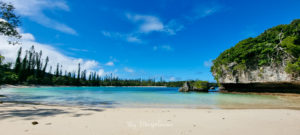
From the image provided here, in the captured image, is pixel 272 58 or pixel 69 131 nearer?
pixel 69 131

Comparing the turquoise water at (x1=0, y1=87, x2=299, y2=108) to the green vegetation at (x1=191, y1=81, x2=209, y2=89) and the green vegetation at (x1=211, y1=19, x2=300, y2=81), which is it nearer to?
the green vegetation at (x1=211, y1=19, x2=300, y2=81)

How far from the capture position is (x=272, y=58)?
19.9 meters

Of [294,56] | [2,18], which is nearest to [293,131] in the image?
[2,18]

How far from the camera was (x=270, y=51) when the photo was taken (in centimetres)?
2008

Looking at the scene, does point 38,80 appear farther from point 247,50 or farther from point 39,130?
point 247,50

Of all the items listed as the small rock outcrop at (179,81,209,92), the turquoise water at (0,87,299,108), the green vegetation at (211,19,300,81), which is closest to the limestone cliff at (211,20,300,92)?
the green vegetation at (211,19,300,81)

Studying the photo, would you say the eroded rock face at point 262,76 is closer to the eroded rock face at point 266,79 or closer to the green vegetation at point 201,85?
the eroded rock face at point 266,79

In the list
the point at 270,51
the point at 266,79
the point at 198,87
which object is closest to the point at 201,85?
the point at 198,87

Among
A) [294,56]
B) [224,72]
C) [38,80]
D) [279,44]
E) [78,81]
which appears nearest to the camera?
[294,56]

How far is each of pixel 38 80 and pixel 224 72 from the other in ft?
230

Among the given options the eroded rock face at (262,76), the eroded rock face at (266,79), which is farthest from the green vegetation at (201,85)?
the eroded rock face at (262,76)

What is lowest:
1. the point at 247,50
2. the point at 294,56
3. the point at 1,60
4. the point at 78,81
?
the point at 78,81

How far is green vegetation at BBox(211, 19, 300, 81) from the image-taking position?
17.5 metres

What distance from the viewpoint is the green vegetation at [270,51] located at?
1755cm
